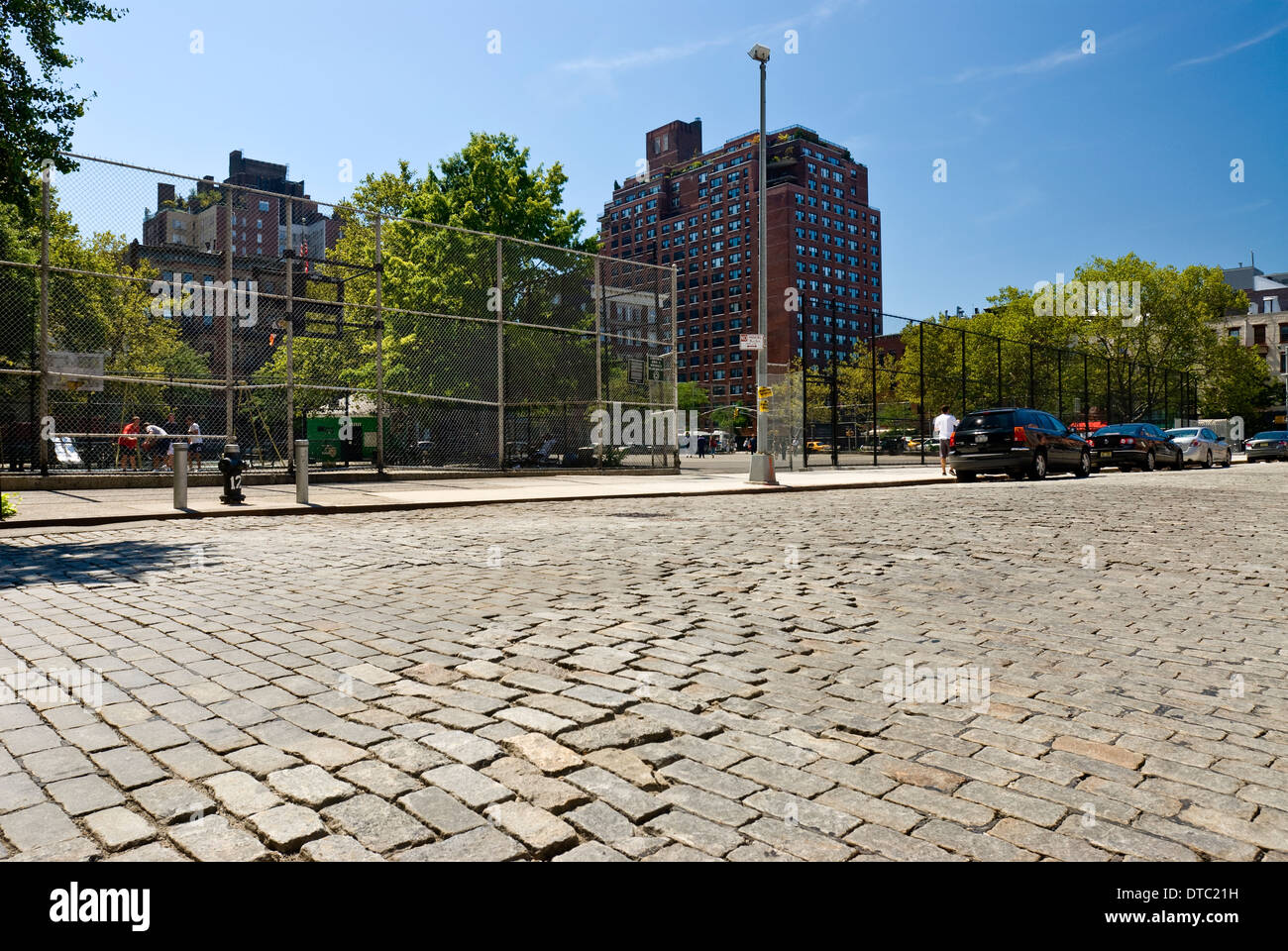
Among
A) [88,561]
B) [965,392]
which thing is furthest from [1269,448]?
[88,561]

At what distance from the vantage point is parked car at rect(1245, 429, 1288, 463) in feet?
153

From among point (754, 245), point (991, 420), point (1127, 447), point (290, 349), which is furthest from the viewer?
point (754, 245)

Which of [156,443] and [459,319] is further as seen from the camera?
[459,319]

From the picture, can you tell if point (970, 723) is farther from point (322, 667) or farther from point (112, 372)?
point (112, 372)

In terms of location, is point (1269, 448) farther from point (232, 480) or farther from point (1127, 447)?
point (232, 480)

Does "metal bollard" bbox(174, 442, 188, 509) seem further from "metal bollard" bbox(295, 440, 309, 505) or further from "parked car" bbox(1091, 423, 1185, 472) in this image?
"parked car" bbox(1091, 423, 1185, 472)

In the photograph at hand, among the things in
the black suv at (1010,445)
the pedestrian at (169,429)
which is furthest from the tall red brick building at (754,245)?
the pedestrian at (169,429)

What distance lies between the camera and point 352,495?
48.5ft

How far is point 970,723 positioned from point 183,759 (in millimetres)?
2920

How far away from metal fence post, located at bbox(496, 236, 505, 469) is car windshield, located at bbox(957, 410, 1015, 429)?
12.4m

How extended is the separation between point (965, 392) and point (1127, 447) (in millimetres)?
→ 9234
